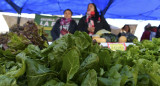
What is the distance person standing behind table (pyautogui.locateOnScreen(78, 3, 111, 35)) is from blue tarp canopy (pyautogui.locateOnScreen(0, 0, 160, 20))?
5.89 ft

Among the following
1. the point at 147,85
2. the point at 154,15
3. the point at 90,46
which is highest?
the point at 154,15

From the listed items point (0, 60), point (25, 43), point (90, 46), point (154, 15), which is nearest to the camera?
point (90, 46)

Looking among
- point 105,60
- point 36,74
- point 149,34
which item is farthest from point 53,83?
point 149,34

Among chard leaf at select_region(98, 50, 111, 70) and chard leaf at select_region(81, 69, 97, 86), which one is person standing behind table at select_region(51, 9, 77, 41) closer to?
chard leaf at select_region(98, 50, 111, 70)

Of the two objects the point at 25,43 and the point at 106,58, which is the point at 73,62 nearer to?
the point at 106,58

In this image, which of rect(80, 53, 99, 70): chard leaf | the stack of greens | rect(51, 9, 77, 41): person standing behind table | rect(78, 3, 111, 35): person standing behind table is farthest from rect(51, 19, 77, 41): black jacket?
rect(80, 53, 99, 70): chard leaf

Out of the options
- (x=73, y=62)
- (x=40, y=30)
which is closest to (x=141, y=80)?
(x=73, y=62)

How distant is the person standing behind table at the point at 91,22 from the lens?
3.06 metres

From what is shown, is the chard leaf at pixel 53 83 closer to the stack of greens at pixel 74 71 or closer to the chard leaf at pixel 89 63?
the stack of greens at pixel 74 71

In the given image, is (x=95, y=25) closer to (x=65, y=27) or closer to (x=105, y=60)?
(x=65, y=27)

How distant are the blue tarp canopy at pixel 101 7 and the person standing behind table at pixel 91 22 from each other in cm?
180

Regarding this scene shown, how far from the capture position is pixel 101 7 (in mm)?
4953

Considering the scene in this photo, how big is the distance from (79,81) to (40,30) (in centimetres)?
108

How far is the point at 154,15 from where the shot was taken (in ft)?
19.8
